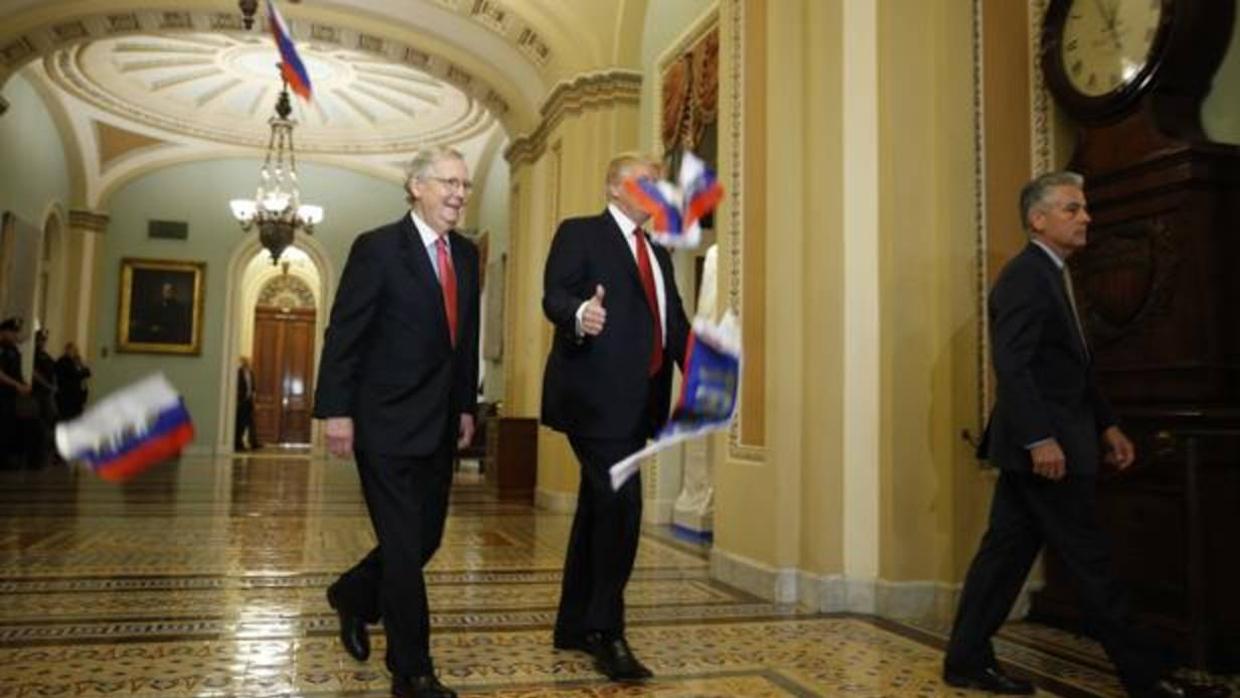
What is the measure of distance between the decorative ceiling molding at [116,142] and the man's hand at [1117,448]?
14.0m

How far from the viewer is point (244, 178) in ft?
49.2

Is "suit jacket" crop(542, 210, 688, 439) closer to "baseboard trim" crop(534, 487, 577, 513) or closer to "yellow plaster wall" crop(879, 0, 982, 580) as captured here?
"yellow plaster wall" crop(879, 0, 982, 580)

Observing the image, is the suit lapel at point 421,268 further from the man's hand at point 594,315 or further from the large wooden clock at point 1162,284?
the large wooden clock at point 1162,284

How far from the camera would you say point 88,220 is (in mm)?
13797

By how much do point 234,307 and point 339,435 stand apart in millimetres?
13445

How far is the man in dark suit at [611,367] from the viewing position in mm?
2660

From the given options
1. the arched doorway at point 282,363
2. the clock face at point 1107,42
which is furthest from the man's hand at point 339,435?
the arched doorway at point 282,363

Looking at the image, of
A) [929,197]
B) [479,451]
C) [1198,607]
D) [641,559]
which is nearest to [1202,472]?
[1198,607]

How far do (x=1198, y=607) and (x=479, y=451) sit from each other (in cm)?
979

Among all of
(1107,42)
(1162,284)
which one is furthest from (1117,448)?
(1107,42)

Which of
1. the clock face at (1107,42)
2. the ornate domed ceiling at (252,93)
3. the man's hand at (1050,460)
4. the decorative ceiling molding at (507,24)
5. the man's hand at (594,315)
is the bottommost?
the man's hand at (1050,460)

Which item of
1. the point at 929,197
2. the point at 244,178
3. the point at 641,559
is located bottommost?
the point at 641,559

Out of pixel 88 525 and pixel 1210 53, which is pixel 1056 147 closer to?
pixel 1210 53

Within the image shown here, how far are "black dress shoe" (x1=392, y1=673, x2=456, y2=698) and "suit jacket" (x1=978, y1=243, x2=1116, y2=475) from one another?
4.97ft
